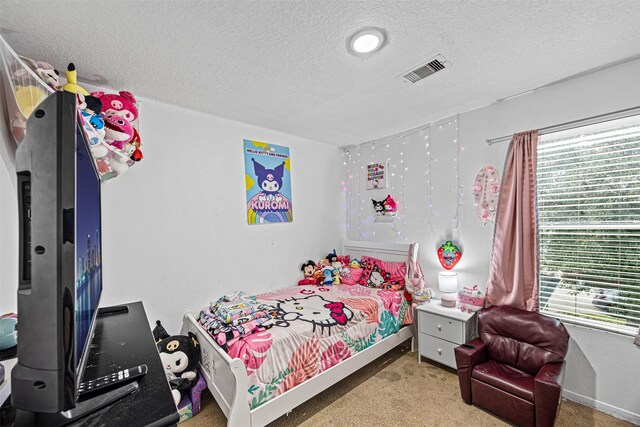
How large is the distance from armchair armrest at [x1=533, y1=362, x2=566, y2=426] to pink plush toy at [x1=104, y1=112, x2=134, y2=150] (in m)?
3.01

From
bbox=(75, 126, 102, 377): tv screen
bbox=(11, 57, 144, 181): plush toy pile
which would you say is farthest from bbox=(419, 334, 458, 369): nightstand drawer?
bbox=(11, 57, 144, 181): plush toy pile

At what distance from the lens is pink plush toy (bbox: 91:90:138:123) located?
5.56 feet

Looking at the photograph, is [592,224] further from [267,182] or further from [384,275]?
[267,182]

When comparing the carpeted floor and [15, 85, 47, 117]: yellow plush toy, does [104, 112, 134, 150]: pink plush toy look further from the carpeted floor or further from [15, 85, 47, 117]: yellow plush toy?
the carpeted floor

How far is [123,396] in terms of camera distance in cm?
79

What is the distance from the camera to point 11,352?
1.02 metres

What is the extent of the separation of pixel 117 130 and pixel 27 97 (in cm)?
50

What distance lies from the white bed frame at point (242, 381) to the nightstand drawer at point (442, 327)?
32cm

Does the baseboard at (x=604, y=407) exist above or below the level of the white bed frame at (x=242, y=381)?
below

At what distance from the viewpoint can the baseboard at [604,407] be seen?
1.97 metres

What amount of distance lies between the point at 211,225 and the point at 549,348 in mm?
3056

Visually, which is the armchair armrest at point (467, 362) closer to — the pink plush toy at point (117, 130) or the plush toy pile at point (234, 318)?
the plush toy pile at point (234, 318)

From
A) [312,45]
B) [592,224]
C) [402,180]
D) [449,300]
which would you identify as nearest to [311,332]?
[449,300]

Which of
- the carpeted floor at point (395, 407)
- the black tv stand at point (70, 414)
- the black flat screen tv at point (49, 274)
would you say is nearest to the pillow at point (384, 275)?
the carpeted floor at point (395, 407)
